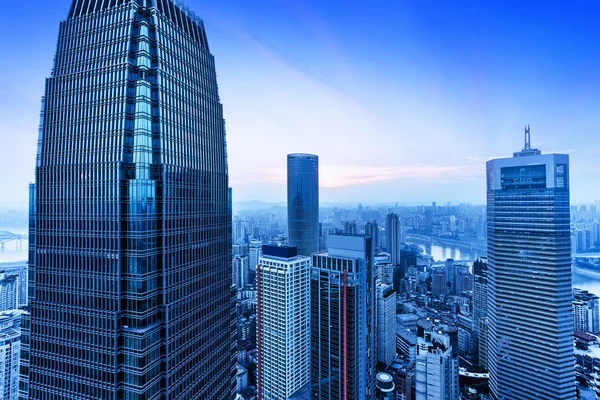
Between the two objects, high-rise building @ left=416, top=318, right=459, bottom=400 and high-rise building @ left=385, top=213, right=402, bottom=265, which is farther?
high-rise building @ left=385, top=213, right=402, bottom=265

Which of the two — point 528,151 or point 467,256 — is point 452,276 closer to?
point 467,256

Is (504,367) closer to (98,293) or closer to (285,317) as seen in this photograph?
(285,317)

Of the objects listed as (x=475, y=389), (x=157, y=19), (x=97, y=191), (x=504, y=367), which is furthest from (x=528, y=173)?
(x=97, y=191)

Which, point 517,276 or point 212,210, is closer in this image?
point 212,210

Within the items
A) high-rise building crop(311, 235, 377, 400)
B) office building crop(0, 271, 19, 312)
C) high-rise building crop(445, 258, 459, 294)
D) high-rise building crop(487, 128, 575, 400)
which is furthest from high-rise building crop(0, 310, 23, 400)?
high-rise building crop(445, 258, 459, 294)

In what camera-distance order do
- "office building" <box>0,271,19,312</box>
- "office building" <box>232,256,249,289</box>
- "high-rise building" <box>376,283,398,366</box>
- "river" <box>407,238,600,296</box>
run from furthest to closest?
"office building" <box>232,256,249,289</box>, "river" <box>407,238,600,296</box>, "office building" <box>0,271,19,312</box>, "high-rise building" <box>376,283,398,366</box>

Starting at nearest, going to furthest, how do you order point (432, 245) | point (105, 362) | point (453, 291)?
point (105, 362)
point (453, 291)
point (432, 245)

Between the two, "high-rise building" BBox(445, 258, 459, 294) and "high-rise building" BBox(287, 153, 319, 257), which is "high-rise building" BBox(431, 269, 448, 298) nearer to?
"high-rise building" BBox(445, 258, 459, 294)
